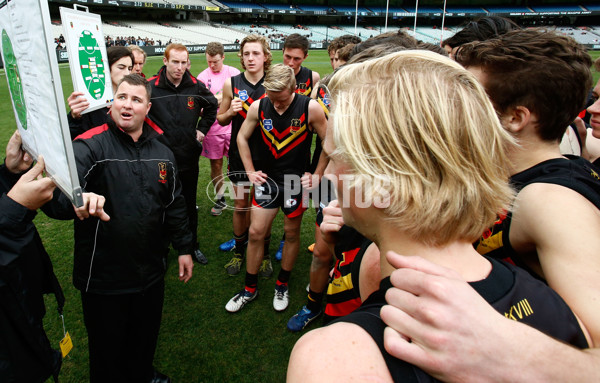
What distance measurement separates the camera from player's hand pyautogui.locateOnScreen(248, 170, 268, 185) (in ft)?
11.8

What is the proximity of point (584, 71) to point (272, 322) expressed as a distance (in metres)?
3.06

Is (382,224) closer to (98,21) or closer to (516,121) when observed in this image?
(516,121)

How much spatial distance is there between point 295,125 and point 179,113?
1.56 meters

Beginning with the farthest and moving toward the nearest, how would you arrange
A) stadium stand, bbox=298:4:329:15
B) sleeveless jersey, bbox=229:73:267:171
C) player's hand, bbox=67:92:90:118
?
stadium stand, bbox=298:4:329:15, sleeveless jersey, bbox=229:73:267:171, player's hand, bbox=67:92:90:118

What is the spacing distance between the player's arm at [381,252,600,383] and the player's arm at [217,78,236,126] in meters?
3.76

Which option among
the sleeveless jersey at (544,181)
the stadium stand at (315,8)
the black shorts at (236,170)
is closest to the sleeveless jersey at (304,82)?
the black shorts at (236,170)

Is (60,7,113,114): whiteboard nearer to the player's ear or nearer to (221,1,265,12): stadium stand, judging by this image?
the player's ear

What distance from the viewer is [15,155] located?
1.97m

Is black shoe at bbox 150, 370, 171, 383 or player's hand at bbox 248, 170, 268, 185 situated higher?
player's hand at bbox 248, 170, 268, 185

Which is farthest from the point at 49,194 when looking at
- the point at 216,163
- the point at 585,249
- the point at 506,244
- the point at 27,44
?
the point at 216,163

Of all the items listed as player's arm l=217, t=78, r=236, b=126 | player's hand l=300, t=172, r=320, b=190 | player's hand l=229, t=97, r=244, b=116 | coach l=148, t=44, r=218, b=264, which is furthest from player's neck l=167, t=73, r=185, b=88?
player's hand l=300, t=172, r=320, b=190

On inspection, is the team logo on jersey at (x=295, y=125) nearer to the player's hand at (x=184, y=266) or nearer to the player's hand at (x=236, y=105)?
the player's hand at (x=236, y=105)

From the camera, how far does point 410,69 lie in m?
0.91

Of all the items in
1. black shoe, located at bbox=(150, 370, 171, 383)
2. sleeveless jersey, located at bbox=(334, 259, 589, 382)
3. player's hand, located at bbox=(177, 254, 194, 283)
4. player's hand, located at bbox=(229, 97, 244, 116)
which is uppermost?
sleeveless jersey, located at bbox=(334, 259, 589, 382)
